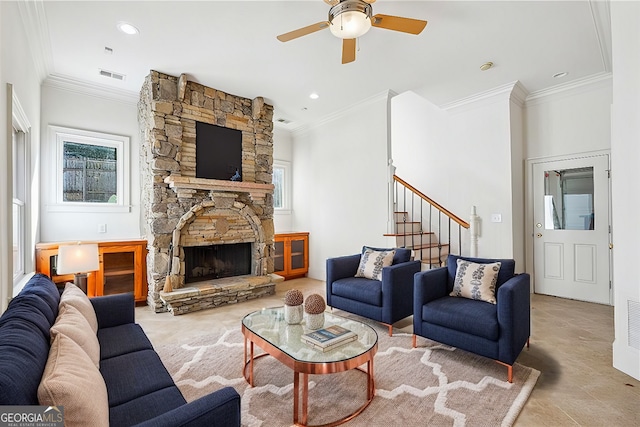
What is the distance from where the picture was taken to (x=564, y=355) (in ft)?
8.73

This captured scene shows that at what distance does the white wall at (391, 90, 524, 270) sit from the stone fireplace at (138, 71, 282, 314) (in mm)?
2937

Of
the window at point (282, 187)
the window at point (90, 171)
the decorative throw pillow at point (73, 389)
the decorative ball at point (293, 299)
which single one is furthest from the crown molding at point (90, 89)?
the decorative throw pillow at point (73, 389)

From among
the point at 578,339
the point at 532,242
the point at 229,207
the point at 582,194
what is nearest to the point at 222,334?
the point at 229,207

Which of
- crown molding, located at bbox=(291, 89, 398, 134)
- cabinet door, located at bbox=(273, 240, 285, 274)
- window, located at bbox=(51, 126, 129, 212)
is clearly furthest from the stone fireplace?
crown molding, located at bbox=(291, 89, 398, 134)

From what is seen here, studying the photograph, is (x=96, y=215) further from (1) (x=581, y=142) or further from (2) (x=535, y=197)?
(1) (x=581, y=142)

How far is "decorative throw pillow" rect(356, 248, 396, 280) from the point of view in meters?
3.52

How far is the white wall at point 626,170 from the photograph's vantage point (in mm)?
1967

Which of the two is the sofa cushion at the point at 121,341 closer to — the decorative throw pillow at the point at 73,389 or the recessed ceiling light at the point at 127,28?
the decorative throw pillow at the point at 73,389

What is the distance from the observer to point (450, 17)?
284cm

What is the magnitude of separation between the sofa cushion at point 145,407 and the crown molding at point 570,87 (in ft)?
18.2

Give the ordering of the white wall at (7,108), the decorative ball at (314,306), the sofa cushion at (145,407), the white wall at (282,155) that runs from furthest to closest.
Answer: the white wall at (282,155), the decorative ball at (314,306), the white wall at (7,108), the sofa cushion at (145,407)

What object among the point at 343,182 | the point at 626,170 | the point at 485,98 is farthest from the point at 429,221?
the point at 626,170

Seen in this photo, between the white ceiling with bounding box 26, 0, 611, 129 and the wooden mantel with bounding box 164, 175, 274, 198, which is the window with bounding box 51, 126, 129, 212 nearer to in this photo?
the white ceiling with bounding box 26, 0, 611, 129

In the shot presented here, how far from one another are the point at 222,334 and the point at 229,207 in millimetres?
1919
